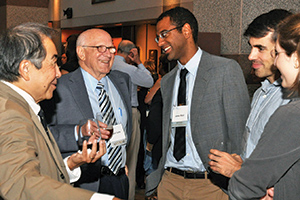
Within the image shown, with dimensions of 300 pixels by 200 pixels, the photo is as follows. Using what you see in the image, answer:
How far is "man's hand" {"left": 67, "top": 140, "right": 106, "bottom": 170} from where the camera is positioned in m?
1.97

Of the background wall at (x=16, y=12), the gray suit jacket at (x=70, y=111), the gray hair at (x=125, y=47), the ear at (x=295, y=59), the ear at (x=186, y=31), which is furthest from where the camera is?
the background wall at (x=16, y=12)

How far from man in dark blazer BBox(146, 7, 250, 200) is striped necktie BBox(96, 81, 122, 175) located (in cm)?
30

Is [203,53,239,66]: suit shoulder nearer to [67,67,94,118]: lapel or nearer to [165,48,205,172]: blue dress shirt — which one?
[165,48,205,172]: blue dress shirt

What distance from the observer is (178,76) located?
9.30 ft

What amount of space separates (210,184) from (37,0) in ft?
35.7

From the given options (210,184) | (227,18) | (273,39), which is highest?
(227,18)

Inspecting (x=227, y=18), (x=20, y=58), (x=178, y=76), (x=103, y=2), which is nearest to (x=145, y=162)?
(x=227, y=18)

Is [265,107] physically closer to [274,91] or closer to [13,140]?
[274,91]

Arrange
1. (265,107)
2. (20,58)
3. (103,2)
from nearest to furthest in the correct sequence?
(20,58), (265,107), (103,2)

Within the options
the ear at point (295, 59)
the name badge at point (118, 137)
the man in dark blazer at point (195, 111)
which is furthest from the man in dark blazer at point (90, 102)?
the ear at point (295, 59)

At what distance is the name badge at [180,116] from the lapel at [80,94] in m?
0.65

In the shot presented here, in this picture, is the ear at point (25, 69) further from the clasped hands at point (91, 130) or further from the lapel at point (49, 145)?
the clasped hands at point (91, 130)

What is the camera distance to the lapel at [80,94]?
8.92 feet

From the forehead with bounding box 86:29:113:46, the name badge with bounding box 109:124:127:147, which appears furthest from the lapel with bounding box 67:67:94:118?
the forehead with bounding box 86:29:113:46
